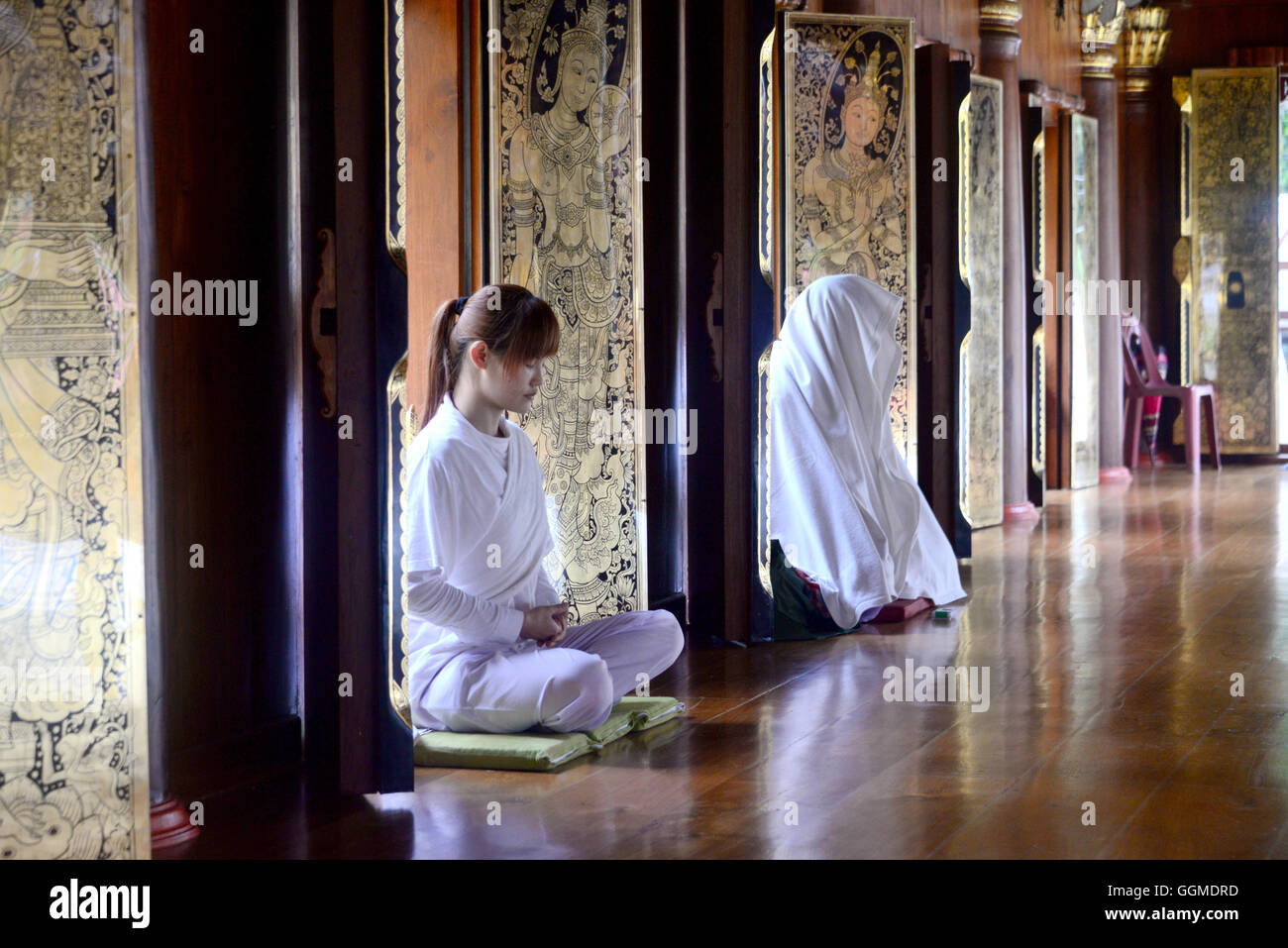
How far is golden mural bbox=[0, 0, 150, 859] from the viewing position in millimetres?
2539

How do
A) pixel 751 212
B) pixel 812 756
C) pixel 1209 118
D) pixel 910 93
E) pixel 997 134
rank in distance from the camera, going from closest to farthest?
pixel 812 756 → pixel 751 212 → pixel 910 93 → pixel 997 134 → pixel 1209 118

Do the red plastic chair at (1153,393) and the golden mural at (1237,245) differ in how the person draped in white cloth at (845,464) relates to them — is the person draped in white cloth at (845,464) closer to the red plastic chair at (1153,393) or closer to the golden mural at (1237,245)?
the red plastic chair at (1153,393)

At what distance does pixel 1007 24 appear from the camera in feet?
27.9

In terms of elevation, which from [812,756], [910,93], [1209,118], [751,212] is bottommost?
[812,756]

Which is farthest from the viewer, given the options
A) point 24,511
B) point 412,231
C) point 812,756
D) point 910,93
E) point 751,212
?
point 910,93

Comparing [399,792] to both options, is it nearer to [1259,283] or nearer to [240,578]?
[240,578]

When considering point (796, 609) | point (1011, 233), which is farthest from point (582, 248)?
point (1011, 233)

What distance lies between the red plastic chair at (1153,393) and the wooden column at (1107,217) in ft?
1.10

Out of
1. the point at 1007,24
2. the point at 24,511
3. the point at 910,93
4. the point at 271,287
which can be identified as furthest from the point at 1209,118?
the point at 24,511

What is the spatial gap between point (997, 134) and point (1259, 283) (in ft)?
14.3

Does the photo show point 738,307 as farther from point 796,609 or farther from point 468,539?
point 468,539

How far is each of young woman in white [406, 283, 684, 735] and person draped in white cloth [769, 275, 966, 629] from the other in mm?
1952

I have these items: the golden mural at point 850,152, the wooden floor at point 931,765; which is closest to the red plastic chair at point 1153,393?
the golden mural at point 850,152

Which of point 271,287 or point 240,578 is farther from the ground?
point 271,287
